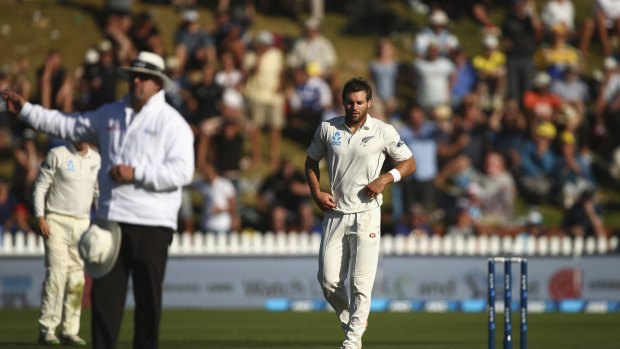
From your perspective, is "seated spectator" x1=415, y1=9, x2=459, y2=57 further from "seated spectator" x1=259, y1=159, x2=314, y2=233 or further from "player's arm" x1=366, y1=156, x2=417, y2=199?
"player's arm" x1=366, y1=156, x2=417, y2=199

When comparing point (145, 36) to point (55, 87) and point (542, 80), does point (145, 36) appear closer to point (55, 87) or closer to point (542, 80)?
point (55, 87)

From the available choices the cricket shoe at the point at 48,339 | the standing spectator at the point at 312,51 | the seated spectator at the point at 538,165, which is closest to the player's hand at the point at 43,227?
the cricket shoe at the point at 48,339

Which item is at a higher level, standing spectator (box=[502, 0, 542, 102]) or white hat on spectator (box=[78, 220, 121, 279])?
standing spectator (box=[502, 0, 542, 102])

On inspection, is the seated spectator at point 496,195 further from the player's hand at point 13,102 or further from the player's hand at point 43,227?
the player's hand at point 13,102

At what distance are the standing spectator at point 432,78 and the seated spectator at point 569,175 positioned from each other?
2.34 metres

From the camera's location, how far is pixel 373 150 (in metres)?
10.7

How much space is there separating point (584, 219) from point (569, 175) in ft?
4.91

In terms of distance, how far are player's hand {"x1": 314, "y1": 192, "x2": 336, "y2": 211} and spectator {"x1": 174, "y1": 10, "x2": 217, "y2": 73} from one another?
14.4 metres

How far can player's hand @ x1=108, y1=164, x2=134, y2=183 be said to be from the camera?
855 centimetres

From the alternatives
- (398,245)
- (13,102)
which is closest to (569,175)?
(398,245)

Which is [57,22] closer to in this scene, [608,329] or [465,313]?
[465,313]

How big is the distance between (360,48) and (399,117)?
5383 mm

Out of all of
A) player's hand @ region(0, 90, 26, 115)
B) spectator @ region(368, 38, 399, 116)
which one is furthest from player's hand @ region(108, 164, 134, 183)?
spectator @ region(368, 38, 399, 116)

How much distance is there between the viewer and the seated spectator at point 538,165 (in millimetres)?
23797
